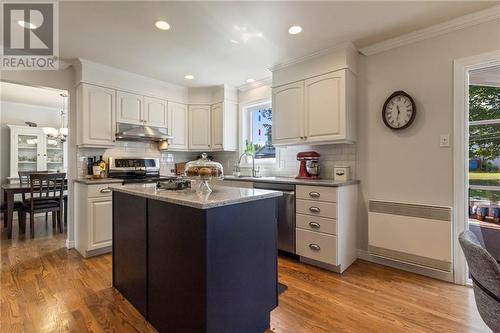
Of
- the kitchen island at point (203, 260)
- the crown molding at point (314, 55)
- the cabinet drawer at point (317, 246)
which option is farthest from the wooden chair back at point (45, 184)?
the cabinet drawer at point (317, 246)

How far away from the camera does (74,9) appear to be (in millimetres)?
2170

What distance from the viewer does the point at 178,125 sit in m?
4.30

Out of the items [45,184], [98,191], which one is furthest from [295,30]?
[45,184]

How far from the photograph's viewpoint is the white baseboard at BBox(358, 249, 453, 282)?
94.3 inches

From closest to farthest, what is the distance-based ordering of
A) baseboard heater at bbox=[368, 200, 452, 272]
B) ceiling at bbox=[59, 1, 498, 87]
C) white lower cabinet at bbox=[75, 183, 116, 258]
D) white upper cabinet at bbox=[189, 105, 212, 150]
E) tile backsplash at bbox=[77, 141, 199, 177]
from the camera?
ceiling at bbox=[59, 1, 498, 87]
baseboard heater at bbox=[368, 200, 452, 272]
white lower cabinet at bbox=[75, 183, 116, 258]
tile backsplash at bbox=[77, 141, 199, 177]
white upper cabinet at bbox=[189, 105, 212, 150]

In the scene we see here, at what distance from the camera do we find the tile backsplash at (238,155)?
10.3 feet

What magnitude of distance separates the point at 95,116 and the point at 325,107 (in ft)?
9.76

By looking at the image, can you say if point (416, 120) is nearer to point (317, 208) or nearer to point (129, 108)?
point (317, 208)

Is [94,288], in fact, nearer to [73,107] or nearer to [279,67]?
[73,107]

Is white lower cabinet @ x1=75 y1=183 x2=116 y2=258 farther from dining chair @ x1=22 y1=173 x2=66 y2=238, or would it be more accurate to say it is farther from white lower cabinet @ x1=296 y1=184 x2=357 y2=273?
white lower cabinet @ x1=296 y1=184 x2=357 y2=273

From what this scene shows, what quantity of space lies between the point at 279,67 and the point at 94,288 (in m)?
3.22

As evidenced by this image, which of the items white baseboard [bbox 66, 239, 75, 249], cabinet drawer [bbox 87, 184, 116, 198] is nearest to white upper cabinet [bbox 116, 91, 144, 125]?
cabinet drawer [bbox 87, 184, 116, 198]

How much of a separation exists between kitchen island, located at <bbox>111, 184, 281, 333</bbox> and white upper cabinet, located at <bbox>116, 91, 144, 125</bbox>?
2039mm

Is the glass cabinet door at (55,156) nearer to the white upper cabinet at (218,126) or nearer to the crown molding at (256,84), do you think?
the white upper cabinet at (218,126)
